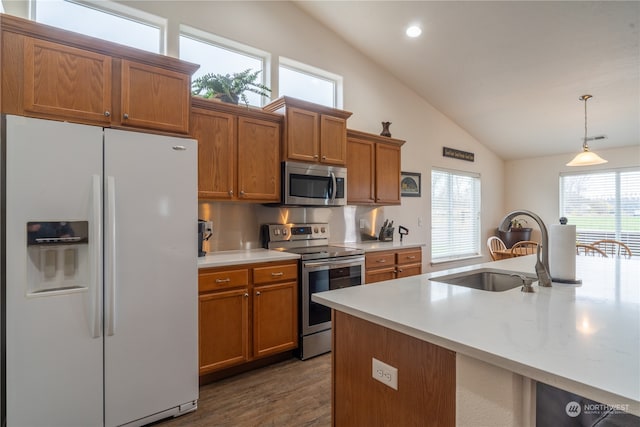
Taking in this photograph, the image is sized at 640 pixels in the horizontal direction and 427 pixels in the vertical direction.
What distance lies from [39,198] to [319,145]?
2.25m

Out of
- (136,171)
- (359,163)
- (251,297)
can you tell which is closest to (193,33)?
(136,171)

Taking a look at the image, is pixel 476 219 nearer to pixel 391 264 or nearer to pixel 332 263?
pixel 391 264

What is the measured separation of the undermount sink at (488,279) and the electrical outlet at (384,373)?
804 millimetres

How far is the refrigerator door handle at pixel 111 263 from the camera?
1.81 m

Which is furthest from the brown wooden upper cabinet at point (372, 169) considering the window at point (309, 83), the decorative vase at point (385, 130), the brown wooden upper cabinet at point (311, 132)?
the window at point (309, 83)

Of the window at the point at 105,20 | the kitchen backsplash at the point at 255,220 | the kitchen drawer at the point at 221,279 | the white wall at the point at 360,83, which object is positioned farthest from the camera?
the white wall at the point at 360,83

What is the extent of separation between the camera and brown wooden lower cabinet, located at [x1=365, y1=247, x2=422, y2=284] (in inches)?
133

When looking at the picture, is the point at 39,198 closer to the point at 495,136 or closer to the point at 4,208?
the point at 4,208

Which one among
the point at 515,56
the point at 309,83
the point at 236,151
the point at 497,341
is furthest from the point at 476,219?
the point at 497,341

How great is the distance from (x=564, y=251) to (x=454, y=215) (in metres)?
4.00

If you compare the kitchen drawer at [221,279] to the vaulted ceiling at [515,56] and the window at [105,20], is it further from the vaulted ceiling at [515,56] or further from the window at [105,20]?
the vaulted ceiling at [515,56]

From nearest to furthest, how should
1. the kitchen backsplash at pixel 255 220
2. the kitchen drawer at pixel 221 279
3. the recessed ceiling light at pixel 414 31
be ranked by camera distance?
the kitchen drawer at pixel 221 279 < the kitchen backsplash at pixel 255 220 < the recessed ceiling light at pixel 414 31

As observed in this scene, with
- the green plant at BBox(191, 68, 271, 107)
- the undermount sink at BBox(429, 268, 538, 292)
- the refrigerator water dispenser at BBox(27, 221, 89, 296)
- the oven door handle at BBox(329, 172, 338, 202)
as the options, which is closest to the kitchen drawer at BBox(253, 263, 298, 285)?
the oven door handle at BBox(329, 172, 338, 202)

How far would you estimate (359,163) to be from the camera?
12.5ft
